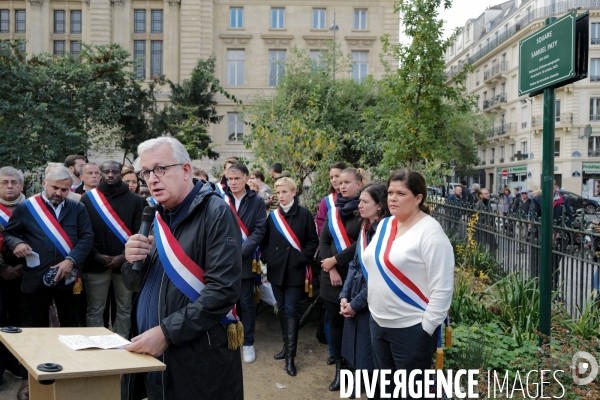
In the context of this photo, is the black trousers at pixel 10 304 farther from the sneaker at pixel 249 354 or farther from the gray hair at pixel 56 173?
the sneaker at pixel 249 354

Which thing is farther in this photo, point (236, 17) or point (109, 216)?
point (236, 17)

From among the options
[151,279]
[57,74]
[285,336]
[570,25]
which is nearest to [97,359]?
[151,279]

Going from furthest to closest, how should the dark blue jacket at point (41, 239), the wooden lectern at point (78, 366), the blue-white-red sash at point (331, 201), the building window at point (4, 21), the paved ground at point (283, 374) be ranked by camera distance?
the building window at point (4, 21)
the blue-white-red sash at point (331, 201)
the paved ground at point (283, 374)
the dark blue jacket at point (41, 239)
the wooden lectern at point (78, 366)

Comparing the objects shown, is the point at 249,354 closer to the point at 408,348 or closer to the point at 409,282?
the point at 408,348

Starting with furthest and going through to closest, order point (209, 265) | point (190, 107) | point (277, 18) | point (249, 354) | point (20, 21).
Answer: point (277, 18) → point (20, 21) → point (190, 107) → point (249, 354) → point (209, 265)

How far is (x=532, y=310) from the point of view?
5289mm

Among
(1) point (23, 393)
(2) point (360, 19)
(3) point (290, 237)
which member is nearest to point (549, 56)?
(3) point (290, 237)

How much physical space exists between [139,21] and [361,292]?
42.5m

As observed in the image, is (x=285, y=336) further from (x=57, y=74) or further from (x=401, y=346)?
(x=57, y=74)

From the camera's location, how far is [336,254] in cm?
507

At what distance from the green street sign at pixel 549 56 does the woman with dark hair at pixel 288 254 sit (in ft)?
8.55

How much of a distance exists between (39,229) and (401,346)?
3.53m

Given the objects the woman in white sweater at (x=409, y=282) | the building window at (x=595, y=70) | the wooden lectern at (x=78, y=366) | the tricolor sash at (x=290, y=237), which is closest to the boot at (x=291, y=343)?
the tricolor sash at (x=290, y=237)

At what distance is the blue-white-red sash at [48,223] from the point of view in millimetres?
4879
